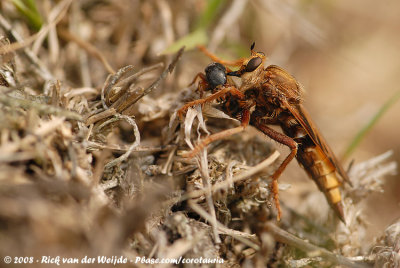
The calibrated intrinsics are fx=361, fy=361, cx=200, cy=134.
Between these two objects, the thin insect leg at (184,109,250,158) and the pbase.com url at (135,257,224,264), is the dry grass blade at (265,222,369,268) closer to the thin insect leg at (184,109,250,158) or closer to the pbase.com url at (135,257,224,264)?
the pbase.com url at (135,257,224,264)

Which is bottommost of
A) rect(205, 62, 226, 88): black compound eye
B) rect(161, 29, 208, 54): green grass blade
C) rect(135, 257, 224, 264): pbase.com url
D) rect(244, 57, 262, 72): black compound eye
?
rect(135, 257, 224, 264): pbase.com url

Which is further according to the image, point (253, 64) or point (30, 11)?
point (30, 11)

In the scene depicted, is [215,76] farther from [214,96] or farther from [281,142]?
[281,142]

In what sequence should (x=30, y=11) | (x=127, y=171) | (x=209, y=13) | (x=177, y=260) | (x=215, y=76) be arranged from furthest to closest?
(x=209, y=13) < (x=30, y=11) < (x=215, y=76) < (x=127, y=171) < (x=177, y=260)

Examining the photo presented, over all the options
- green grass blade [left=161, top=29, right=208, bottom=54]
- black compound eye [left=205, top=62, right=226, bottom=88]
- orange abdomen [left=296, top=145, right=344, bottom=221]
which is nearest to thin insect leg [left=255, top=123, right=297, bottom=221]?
orange abdomen [left=296, top=145, right=344, bottom=221]

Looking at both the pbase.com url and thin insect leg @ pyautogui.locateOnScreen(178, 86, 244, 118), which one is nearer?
the pbase.com url

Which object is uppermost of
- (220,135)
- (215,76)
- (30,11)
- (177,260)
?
(30,11)

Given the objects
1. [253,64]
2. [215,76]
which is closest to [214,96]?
[215,76]

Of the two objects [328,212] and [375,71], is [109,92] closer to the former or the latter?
[328,212]

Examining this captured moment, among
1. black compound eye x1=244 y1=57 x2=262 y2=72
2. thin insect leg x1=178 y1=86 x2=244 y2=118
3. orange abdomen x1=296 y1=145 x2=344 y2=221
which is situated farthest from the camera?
orange abdomen x1=296 y1=145 x2=344 y2=221

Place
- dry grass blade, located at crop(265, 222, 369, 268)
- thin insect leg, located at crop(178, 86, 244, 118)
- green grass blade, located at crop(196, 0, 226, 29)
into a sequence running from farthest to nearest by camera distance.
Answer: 1. green grass blade, located at crop(196, 0, 226, 29)
2. thin insect leg, located at crop(178, 86, 244, 118)
3. dry grass blade, located at crop(265, 222, 369, 268)
